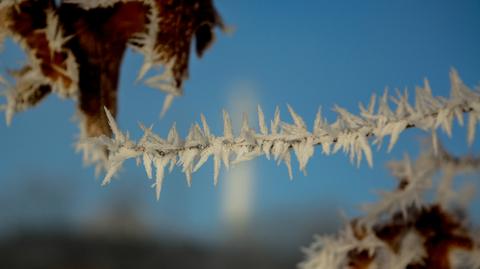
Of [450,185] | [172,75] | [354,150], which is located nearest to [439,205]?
[450,185]

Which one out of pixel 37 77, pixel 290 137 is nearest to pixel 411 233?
pixel 290 137

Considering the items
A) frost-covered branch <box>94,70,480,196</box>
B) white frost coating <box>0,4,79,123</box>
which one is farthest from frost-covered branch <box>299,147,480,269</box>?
white frost coating <box>0,4,79,123</box>

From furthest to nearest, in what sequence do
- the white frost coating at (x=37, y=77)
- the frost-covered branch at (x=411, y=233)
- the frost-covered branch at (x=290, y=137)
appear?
the white frost coating at (x=37, y=77), the frost-covered branch at (x=411, y=233), the frost-covered branch at (x=290, y=137)

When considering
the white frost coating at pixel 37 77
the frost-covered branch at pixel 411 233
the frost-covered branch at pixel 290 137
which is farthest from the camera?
the white frost coating at pixel 37 77

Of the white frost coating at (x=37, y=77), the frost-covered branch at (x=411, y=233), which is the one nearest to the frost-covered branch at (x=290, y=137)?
the frost-covered branch at (x=411, y=233)

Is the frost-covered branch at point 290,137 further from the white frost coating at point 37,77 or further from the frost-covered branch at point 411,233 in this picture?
the white frost coating at point 37,77

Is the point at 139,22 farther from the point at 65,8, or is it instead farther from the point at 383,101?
the point at 383,101

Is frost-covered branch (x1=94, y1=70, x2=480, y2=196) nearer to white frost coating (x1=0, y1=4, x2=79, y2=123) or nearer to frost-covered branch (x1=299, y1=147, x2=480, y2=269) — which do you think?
frost-covered branch (x1=299, y1=147, x2=480, y2=269)
